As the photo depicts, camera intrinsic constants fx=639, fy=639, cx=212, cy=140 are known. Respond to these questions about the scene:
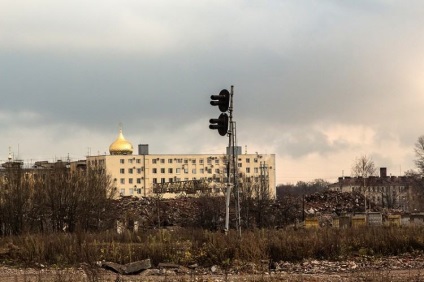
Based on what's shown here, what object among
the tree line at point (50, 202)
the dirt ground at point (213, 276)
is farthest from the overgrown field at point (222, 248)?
the tree line at point (50, 202)

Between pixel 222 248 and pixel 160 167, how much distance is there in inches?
3807

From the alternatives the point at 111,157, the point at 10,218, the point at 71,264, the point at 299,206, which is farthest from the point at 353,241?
the point at 111,157

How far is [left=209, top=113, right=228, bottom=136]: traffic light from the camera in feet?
62.2

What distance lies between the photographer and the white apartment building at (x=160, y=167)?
371 ft

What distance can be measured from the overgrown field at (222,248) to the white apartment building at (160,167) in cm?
8723

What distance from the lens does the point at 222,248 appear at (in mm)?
20750

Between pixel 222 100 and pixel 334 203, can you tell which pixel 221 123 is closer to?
pixel 222 100

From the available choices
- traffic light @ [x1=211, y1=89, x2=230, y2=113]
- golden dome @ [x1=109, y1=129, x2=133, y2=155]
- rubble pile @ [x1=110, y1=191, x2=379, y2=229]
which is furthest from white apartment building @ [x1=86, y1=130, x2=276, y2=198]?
traffic light @ [x1=211, y1=89, x2=230, y2=113]

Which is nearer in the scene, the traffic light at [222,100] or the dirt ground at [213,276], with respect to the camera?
the dirt ground at [213,276]

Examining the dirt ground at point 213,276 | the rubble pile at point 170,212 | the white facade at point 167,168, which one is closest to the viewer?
the dirt ground at point 213,276

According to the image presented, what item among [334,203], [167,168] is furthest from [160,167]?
[334,203]

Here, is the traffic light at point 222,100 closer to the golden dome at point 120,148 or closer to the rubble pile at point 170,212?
the rubble pile at point 170,212

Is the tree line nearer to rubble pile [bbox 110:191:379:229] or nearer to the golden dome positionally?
rubble pile [bbox 110:191:379:229]

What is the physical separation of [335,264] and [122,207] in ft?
144
